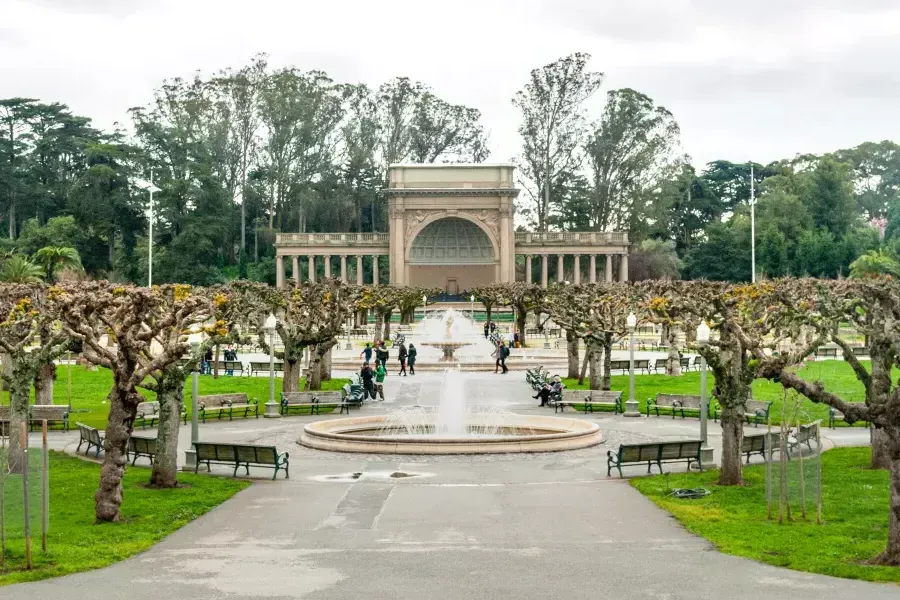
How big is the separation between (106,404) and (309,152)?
239 feet

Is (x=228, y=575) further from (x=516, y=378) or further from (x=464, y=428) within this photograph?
(x=516, y=378)

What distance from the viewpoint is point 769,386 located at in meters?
37.9

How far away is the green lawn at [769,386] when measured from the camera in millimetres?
31853

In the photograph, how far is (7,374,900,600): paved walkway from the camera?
40.0 feet

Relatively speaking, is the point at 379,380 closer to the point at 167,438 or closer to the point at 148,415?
the point at 148,415

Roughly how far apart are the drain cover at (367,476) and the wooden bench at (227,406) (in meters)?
10.3

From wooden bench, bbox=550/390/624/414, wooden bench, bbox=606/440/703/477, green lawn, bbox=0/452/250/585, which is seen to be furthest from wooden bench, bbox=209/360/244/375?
wooden bench, bbox=606/440/703/477

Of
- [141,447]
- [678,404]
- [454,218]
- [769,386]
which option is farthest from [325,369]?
[454,218]

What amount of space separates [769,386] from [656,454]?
1842 centimetres

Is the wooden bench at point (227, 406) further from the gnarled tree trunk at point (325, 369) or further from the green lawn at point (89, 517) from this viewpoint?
the green lawn at point (89, 517)

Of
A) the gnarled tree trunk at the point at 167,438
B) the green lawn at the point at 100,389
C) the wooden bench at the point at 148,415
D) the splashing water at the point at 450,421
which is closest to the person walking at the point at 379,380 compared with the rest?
the green lawn at the point at 100,389

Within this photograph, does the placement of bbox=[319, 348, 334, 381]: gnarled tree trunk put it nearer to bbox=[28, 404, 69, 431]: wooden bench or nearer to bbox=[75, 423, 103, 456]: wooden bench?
bbox=[28, 404, 69, 431]: wooden bench

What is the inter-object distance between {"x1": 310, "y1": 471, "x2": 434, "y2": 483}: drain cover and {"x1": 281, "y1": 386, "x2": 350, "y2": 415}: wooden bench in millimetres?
11127

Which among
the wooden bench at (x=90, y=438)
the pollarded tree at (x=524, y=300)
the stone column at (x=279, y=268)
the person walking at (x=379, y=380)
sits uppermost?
the stone column at (x=279, y=268)
